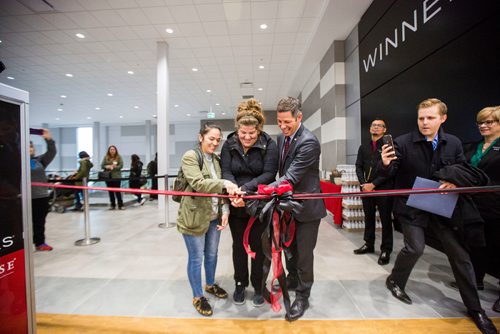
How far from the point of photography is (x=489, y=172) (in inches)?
76.9

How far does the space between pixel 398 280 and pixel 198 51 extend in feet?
21.2

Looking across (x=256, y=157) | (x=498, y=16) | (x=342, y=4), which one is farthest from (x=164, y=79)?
(x=498, y=16)

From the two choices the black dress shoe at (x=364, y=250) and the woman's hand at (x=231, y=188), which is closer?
the woman's hand at (x=231, y=188)

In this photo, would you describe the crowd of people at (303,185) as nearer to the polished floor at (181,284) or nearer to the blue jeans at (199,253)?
the blue jeans at (199,253)

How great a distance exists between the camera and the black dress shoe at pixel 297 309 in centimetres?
173

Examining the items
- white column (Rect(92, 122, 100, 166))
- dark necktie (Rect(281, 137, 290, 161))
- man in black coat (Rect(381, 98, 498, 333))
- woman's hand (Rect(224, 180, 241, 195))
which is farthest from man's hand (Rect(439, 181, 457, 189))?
white column (Rect(92, 122, 100, 166))

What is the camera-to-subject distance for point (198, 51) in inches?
253

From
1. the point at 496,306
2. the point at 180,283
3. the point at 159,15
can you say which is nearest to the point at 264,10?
the point at 159,15

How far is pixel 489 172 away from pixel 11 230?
320 cm

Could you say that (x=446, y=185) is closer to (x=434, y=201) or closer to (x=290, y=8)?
(x=434, y=201)

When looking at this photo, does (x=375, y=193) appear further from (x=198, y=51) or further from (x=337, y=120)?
(x=198, y=51)

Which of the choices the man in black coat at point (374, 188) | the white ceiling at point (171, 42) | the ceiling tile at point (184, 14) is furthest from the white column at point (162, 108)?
the man in black coat at point (374, 188)

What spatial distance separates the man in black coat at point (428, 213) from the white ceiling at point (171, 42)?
143 inches

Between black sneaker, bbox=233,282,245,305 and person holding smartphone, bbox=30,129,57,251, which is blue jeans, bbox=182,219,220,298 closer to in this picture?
black sneaker, bbox=233,282,245,305
